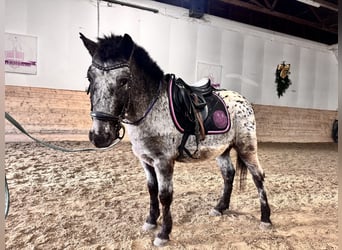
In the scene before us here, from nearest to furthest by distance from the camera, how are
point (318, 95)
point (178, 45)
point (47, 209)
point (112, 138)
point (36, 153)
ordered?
1. point (112, 138)
2. point (47, 209)
3. point (36, 153)
4. point (178, 45)
5. point (318, 95)

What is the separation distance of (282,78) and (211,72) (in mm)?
1340

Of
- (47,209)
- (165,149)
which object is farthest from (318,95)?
(47,209)

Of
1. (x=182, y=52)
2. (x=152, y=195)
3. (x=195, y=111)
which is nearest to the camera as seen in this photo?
(x=195, y=111)

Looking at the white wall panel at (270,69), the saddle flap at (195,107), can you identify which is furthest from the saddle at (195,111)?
the white wall panel at (270,69)

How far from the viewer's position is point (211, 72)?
11.9 ft

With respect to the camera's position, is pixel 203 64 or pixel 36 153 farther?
pixel 203 64

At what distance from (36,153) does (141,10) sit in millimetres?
2481

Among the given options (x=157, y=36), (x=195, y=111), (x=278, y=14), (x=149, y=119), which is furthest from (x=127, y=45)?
(x=278, y=14)

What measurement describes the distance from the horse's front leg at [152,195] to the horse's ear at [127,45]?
2.17 feet

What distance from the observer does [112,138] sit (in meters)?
1.11

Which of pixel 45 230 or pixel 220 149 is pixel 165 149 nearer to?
pixel 220 149

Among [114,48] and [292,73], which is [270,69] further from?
[114,48]

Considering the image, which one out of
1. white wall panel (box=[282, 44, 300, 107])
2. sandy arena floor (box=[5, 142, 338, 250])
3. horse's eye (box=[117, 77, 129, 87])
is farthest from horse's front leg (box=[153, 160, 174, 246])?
white wall panel (box=[282, 44, 300, 107])

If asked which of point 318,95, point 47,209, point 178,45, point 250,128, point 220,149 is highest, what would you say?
point 178,45
